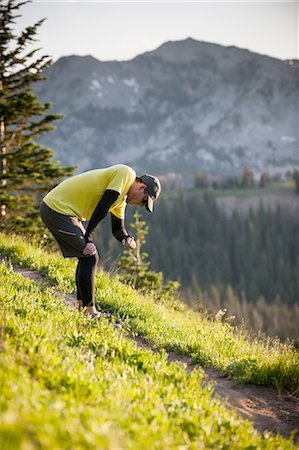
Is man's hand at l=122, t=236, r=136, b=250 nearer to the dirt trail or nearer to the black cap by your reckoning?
the black cap

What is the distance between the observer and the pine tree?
1923 centimetres

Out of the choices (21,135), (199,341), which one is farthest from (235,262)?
(199,341)

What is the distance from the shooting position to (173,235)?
196 meters

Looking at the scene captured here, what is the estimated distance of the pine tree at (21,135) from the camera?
63.1ft

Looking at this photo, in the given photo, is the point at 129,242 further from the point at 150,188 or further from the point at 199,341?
the point at 199,341

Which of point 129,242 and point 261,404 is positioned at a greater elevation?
point 129,242

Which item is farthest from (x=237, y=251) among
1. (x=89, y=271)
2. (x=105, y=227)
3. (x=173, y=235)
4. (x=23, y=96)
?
(x=89, y=271)

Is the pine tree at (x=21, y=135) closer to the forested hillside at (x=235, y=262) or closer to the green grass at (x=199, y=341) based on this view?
the green grass at (x=199, y=341)

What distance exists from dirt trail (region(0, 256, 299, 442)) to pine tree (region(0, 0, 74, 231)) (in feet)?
48.6

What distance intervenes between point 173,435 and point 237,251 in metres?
189

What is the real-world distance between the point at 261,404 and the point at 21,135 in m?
18.0

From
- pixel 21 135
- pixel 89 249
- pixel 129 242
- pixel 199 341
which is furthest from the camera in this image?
pixel 21 135

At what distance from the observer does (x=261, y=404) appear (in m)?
5.07

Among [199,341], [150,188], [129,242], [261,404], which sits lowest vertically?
[261,404]
